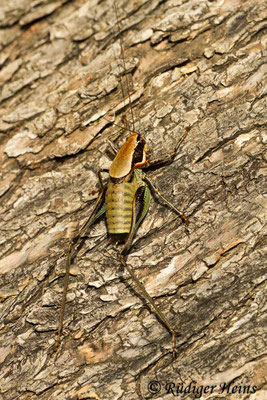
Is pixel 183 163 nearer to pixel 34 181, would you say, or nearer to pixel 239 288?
pixel 239 288

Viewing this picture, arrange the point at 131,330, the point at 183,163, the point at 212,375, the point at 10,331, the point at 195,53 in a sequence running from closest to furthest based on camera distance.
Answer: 1. the point at 212,375
2. the point at 131,330
3. the point at 10,331
4. the point at 183,163
5. the point at 195,53

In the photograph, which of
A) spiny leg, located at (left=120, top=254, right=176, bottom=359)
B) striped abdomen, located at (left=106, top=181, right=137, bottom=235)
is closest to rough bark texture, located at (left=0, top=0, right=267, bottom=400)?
spiny leg, located at (left=120, top=254, right=176, bottom=359)

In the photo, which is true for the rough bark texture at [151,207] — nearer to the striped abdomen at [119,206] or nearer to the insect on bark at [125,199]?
the insect on bark at [125,199]

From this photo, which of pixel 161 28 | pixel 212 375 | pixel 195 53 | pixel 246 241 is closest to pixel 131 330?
pixel 212 375

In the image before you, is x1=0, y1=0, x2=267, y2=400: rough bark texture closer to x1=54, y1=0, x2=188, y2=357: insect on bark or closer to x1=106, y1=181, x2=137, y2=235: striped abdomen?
x1=54, y1=0, x2=188, y2=357: insect on bark

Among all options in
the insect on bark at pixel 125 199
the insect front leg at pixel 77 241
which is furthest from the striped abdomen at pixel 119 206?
the insect front leg at pixel 77 241

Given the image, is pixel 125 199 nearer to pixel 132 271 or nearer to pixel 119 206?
pixel 119 206

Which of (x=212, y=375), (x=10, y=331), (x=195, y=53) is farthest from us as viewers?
(x=195, y=53)
